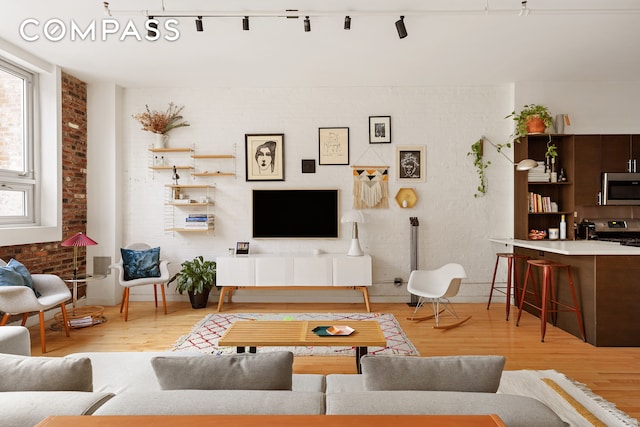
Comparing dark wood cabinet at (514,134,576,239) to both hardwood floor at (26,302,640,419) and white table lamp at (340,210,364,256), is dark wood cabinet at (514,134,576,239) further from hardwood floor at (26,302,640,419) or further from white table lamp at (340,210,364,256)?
white table lamp at (340,210,364,256)

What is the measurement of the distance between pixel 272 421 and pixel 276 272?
4.01 m

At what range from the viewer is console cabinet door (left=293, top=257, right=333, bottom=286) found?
196 inches

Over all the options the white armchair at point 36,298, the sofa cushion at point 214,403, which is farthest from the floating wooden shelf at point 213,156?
the sofa cushion at point 214,403

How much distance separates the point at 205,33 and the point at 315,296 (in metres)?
3.46

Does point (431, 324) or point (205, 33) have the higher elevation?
point (205, 33)

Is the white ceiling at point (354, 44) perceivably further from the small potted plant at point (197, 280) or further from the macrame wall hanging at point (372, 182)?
the small potted plant at point (197, 280)

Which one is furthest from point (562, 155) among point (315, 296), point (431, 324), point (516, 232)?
point (315, 296)

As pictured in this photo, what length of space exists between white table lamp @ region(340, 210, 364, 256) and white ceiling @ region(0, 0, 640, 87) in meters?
1.75

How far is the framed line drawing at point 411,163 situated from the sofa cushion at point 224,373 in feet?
14.2

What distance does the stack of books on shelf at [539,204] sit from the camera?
516 cm

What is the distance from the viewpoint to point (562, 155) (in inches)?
209

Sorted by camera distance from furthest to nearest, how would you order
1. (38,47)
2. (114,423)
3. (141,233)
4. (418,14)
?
1. (141,233)
2. (38,47)
3. (418,14)
4. (114,423)

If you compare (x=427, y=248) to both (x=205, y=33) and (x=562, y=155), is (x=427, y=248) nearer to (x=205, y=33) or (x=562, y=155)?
(x=562, y=155)

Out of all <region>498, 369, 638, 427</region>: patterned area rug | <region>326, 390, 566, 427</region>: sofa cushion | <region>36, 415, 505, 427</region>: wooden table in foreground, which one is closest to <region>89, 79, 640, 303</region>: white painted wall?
<region>498, 369, 638, 427</region>: patterned area rug
